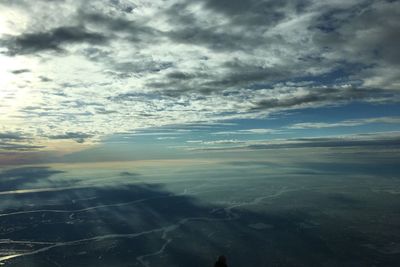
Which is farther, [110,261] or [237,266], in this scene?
[110,261]

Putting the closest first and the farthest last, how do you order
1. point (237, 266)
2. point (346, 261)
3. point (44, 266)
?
1. point (237, 266)
2. point (346, 261)
3. point (44, 266)

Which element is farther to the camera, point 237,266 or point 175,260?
point 175,260

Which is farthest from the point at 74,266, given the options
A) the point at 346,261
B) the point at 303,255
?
the point at 346,261

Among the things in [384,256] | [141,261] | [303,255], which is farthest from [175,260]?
[384,256]

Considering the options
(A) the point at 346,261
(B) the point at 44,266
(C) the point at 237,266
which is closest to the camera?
(C) the point at 237,266

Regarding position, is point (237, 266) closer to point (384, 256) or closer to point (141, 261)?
point (141, 261)

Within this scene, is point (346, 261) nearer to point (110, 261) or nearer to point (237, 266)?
point (237, 266)

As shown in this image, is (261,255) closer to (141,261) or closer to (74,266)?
(141,261)
